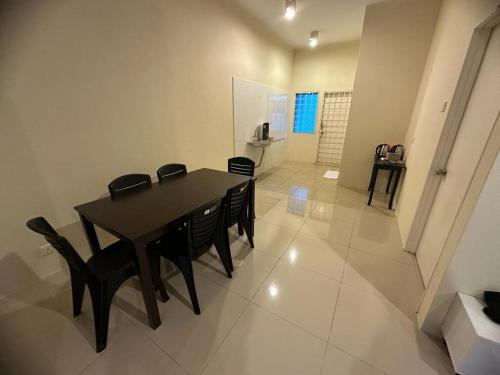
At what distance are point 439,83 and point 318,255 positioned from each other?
7.51 ft

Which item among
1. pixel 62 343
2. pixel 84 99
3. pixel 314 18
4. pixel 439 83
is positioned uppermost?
pixel 314 18

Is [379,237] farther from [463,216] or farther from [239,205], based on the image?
[239,205]

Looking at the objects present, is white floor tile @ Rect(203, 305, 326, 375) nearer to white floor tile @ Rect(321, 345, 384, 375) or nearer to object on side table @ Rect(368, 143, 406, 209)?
white floor tile @ Rect(321, 345, 384, 375)

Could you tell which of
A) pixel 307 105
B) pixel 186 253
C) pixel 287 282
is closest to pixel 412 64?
pixel 307 105

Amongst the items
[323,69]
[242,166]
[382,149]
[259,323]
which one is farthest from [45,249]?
[323,69]

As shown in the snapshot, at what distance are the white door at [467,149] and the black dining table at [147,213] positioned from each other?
165 cm

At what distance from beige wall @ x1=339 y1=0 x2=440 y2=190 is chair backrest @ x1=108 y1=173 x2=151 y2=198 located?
12.0ft

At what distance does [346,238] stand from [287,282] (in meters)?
1.09

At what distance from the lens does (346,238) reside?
246 cm

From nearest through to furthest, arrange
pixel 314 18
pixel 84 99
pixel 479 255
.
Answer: pixel 479 255, pixel 84 99, pixel 314 18

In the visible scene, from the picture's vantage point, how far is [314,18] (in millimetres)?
3484

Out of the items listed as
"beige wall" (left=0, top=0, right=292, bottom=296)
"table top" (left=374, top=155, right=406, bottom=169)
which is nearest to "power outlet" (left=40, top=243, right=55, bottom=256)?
"beige wall" (left=0, top=0, right=292, bottom=296)

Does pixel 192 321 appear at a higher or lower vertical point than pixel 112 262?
lower

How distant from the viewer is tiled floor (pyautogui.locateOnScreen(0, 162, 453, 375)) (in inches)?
48.5
